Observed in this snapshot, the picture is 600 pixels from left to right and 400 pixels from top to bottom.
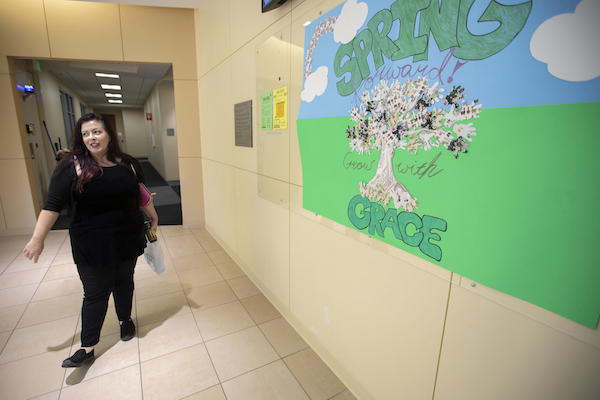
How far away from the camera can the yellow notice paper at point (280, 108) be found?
211 cm

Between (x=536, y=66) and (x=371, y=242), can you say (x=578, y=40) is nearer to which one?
(x=536, y=66)

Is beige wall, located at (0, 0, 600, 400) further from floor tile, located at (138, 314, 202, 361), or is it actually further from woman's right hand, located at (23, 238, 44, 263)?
woman's right hand, located at (23, 238, 44, 263)

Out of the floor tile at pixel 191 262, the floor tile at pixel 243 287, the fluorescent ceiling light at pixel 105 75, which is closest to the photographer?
the floor tile at pixel 243 287

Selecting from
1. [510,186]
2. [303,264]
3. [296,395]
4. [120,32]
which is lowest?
[296,395]

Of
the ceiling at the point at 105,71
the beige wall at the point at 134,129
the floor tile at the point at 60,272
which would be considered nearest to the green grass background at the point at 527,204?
the floor tile at the point at 60,272

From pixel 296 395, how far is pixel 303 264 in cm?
82

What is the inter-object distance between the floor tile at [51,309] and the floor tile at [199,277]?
0.92 meters

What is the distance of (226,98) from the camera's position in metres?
3.30

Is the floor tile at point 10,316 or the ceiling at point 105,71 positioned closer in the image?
the floor tile at point 10,316

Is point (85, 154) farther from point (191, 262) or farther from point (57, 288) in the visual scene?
point (191, 262)

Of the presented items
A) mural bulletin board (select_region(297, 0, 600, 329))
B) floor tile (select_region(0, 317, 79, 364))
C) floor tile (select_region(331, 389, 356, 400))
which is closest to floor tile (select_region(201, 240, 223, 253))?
floor tile (select_region(0, 317, 79, 364))

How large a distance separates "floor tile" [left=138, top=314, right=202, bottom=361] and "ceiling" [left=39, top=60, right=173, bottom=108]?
5.54 m

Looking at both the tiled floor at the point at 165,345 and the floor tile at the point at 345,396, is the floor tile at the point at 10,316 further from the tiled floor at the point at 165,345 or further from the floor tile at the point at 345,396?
the floor tile at the point at 345,396

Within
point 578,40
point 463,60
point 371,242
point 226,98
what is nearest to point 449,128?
point 463,60
